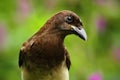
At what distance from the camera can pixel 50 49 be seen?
372 centimetres

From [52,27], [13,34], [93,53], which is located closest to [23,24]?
[13,34]

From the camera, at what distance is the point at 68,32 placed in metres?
3.65

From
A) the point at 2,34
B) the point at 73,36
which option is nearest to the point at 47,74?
the point at 2,34

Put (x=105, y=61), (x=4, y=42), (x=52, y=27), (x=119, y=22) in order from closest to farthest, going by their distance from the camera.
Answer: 1. (x=52, y=27)
2. (x=4, y=42)
3. (x=105, y=61)
4. (x=119, y=22)

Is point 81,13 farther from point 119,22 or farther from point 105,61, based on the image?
point 119,22

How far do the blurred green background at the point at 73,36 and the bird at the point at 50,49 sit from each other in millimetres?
1178

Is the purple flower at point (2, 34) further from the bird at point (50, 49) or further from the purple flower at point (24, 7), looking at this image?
the bird at point (50, 49)

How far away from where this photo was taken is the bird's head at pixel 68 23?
141 inches

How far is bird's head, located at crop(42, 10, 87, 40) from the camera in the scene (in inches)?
141

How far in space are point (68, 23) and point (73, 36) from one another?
5.82 ft

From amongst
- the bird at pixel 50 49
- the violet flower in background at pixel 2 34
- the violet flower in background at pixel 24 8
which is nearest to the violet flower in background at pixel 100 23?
the violet flower in background at pixel 24 8

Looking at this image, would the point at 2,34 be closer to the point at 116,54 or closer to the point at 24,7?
the point at 24,7

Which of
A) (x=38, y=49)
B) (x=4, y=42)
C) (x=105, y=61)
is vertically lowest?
(x=105, y=61)

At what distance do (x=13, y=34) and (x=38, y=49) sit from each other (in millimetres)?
1565
